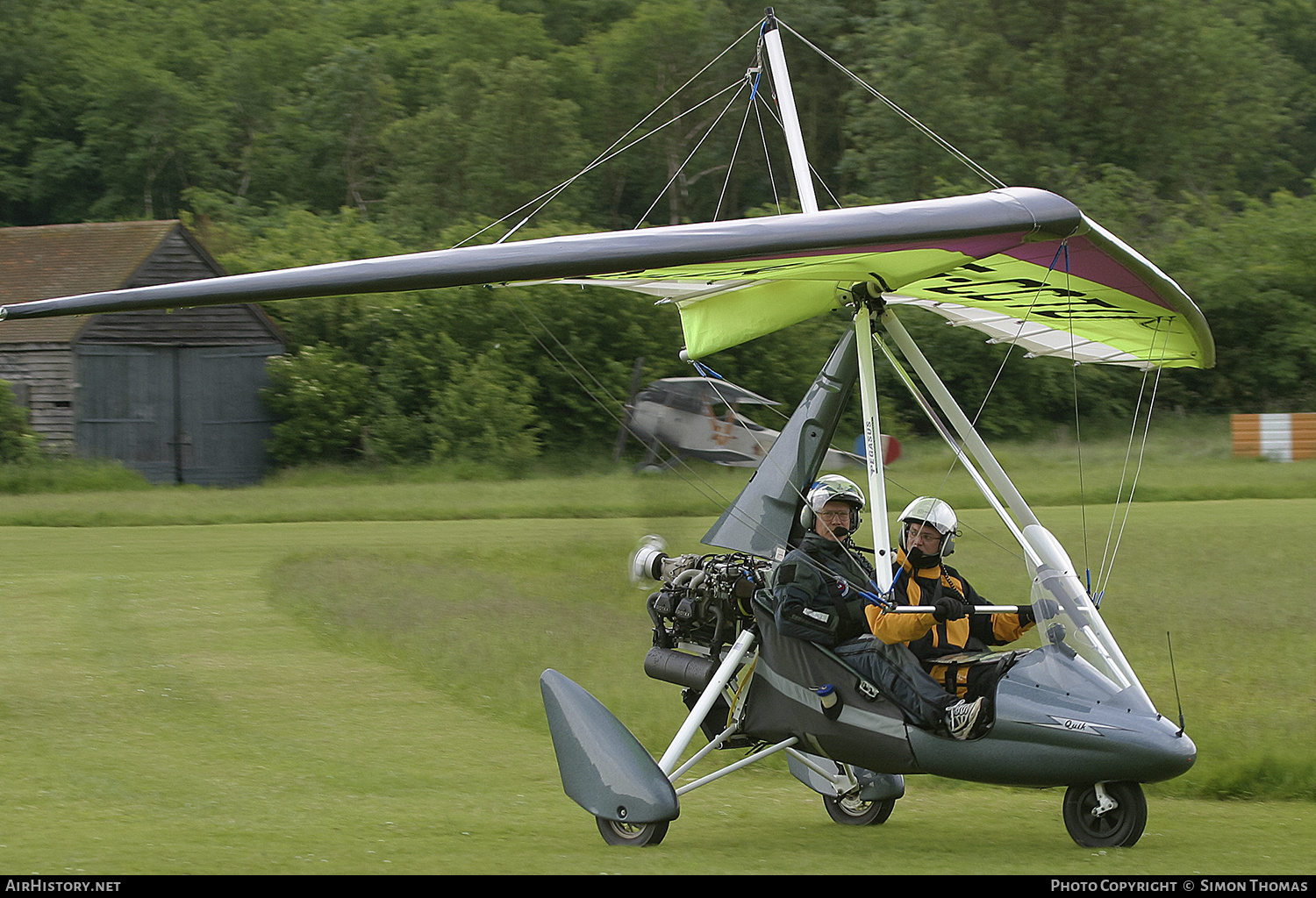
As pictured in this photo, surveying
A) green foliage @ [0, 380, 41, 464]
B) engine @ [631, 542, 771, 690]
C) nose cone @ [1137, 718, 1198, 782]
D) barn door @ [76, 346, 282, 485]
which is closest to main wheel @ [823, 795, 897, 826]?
engine @ [631, 542, 771, 690]

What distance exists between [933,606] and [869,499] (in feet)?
1.96

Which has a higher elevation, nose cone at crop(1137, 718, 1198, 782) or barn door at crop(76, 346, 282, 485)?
nose cone at crop(1137, 718, 1198, 782)

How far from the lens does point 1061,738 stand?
5.31 m

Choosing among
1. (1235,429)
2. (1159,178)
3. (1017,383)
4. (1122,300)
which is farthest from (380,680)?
(1159,178)

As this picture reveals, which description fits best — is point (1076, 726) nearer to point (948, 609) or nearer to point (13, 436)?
point (948, 609)

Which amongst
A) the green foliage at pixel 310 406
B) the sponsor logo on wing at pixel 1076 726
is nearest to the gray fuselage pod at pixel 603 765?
the sponsor logo on wing at pixel 1076 726

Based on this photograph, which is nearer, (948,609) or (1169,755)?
(1169,755)

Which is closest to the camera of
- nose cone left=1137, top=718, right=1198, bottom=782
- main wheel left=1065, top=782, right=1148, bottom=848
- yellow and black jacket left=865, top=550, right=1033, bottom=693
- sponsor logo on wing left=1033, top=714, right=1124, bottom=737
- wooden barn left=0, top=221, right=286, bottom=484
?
nose cone left=1137, top=718, right=1198, bottom=782

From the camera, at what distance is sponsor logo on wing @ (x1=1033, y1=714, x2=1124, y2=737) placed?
17.2 feet

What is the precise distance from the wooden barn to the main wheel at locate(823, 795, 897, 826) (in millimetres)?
19667

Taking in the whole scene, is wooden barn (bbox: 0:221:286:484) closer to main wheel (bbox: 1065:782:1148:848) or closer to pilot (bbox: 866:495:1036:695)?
pilot (bbox: 866:495:1036:695)

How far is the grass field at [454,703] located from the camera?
5.85 m

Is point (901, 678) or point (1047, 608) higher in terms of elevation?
point (1047, 608)

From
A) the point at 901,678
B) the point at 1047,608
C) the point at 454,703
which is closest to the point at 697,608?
the point at 901,678
